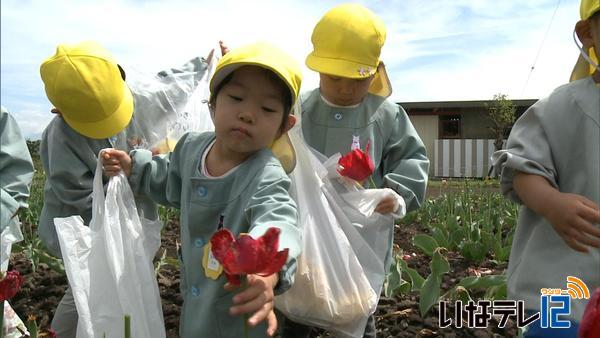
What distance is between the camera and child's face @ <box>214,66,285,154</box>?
1.65m

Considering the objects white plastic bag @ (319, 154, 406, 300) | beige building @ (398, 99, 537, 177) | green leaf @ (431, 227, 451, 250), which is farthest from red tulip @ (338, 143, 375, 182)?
beige building @ (398, 99, 537, 177)

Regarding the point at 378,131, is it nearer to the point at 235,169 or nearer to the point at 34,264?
the point at 235,169

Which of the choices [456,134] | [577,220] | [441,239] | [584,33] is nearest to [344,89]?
[584,33]

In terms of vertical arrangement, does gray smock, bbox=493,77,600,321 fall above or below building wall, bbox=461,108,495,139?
below

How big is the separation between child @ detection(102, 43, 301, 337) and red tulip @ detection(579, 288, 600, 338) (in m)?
0.80

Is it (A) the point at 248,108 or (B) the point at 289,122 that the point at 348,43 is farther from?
(A) the point at 248,108

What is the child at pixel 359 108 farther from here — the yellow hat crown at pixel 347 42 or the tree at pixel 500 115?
the tree at pixel 500 115

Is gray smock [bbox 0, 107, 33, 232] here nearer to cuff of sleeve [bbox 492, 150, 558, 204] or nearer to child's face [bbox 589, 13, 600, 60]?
cuff of sleeve [bbox 492, 150, 558, 204]

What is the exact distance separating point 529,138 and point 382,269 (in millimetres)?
733

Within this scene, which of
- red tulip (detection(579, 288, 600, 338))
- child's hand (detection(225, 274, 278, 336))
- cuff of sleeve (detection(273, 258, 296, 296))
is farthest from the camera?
cuff of sleeve (detection(273, 258, 296, 296))

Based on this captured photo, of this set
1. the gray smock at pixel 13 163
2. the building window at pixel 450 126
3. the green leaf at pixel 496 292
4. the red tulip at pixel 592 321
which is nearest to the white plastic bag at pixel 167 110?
the gray smock at pixel 13 163

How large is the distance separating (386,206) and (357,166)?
7.4 inches

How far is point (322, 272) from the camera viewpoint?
1942mm

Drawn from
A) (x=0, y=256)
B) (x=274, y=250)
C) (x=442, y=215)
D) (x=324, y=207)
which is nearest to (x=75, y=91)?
(x=0, y=256)
